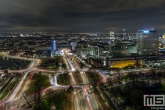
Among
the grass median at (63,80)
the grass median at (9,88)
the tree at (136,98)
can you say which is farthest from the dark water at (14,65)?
the tree at (136,98)

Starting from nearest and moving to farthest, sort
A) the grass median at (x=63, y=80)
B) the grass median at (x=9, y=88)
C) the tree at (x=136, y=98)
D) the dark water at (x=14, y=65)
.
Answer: the tree at (x=136, y=98) < the grass median at (x=9, y=88) < the grass median at (x=63, y=80) < the dark water at (x=14, y=65)

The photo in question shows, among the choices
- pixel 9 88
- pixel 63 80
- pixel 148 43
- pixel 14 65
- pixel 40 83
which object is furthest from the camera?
pixel 148 43

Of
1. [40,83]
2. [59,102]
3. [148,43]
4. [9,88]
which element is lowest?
[59,102]

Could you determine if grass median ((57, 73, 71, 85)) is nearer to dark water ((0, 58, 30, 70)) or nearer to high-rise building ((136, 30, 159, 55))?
dark water ((0, 58, 30, 70))

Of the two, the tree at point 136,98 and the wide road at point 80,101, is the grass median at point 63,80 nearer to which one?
the wide road at point 80,101

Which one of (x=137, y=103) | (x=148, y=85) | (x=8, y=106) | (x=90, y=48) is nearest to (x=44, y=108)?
(x=8, y=106)

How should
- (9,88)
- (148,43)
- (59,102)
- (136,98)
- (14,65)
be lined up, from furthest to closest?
(148,43), (14,65), (9,88), (59,102), (136,98)

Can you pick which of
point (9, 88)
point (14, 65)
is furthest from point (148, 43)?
point (9, 88)

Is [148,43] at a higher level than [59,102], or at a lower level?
higher

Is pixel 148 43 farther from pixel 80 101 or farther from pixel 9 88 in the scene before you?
pixel 9 88

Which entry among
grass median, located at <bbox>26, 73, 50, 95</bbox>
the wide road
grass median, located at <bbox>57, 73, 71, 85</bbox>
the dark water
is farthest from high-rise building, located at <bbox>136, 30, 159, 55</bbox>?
the wide road

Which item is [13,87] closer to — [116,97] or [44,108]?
[44,108]

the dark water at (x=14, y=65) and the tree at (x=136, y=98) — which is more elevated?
the dark water at (x=14, y=65)
